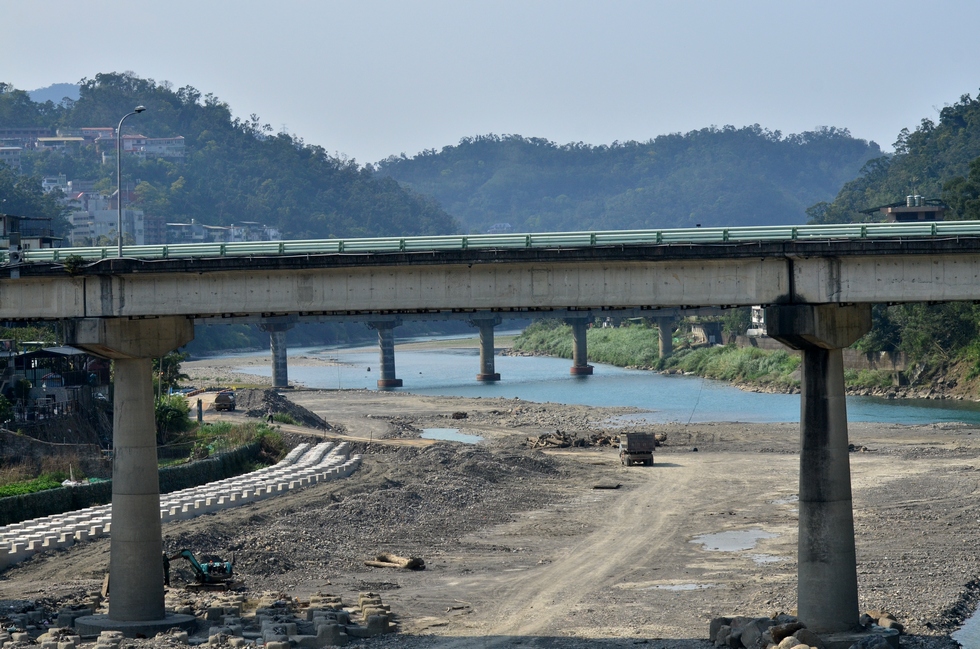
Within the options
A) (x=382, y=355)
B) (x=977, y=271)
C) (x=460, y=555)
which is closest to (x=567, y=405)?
(x=382, y=355)

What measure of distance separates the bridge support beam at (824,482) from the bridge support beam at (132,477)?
1736cm

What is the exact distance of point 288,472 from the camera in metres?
69.4

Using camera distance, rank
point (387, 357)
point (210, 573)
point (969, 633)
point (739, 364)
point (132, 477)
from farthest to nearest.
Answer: point (387, 357) < point (739, 364) < point (210, 573) < point (969, 633) < point (132, 477)

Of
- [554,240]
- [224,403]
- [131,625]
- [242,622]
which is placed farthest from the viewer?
[224,403]

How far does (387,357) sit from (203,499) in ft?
334

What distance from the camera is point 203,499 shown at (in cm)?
5775

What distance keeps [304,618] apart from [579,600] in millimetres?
9167

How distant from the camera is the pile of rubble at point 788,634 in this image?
32.2 m

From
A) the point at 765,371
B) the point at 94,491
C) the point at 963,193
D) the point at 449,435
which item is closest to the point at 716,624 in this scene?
the point at 94,491

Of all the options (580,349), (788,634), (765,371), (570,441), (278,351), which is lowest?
(570,441)

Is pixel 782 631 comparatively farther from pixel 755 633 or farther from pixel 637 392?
pixel 637 392

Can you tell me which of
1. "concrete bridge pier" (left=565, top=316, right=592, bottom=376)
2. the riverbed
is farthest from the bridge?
"concrete bridge pier" (left=565, top=316, right=592, bottom=376)

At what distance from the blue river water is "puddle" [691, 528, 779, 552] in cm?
5110

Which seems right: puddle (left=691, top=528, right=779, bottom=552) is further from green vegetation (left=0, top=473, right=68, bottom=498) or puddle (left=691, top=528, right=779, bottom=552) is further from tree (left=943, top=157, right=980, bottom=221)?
tree (left=943, top=157, right=980, bottom=221)
